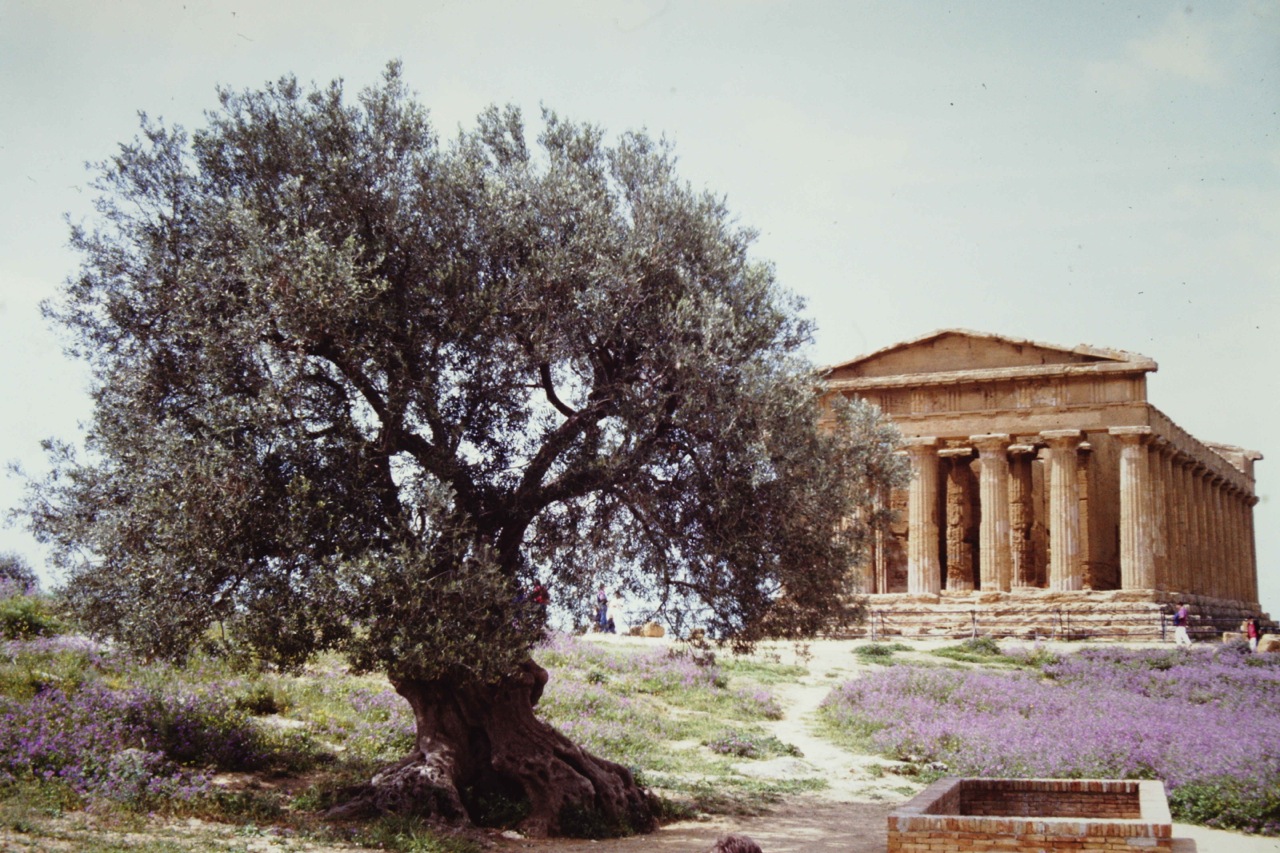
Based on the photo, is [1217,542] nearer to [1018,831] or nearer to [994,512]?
[994,512]

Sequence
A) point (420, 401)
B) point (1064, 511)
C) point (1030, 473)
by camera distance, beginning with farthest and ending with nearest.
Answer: point (1030, 473), point (1064, 511), point (420, 401)

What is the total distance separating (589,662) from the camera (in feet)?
87.5

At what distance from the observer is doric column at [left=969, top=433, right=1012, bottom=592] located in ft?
134

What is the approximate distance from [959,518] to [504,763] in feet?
Answer: 111

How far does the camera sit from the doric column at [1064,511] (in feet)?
130

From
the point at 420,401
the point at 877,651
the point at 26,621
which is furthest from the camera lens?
the point at 877,651

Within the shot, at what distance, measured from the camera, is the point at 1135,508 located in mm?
39469

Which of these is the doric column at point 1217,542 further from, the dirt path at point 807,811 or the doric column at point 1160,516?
the dirt path at point 807,811

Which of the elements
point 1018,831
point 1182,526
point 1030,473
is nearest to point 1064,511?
point 1030,473

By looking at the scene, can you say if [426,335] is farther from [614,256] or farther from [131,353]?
[131,353]

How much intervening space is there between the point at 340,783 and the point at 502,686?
7.74ft

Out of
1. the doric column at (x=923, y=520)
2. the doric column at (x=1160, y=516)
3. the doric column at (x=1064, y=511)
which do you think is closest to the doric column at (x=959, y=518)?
the doric column at (x=923, y=520)

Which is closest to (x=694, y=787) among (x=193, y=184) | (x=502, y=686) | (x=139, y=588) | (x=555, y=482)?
(x=502, y=686)

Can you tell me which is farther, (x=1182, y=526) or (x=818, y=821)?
(x=1182, y=526)
